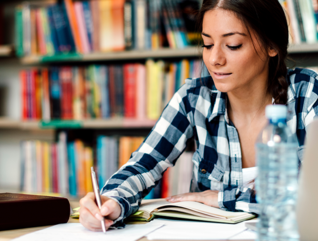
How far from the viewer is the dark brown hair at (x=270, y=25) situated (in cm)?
106

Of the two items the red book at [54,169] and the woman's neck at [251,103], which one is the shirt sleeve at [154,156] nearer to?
the woman's neck at [251,103]

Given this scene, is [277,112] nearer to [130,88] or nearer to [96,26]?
[130,88]

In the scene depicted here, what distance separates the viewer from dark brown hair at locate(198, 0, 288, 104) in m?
1.06

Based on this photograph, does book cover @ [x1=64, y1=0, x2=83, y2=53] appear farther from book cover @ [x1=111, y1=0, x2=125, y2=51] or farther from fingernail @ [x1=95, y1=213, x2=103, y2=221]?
fingernail @ [x1=95, y1=213, x2=103, y2=221]

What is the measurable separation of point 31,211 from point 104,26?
1.37 metres

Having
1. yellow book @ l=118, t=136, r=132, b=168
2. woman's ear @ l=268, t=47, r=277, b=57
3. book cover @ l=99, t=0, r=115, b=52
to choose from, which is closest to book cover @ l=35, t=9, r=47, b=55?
book cover @ l=99, t=0, r=115, b=52

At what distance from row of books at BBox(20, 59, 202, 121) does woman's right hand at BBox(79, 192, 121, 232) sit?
1135 millimetres

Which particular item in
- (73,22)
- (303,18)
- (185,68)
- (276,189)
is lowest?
(276,189)

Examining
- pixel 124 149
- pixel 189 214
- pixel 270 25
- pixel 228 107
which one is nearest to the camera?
pixel 189 214

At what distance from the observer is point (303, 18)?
1654 millimetres

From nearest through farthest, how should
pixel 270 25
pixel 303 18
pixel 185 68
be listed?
pixel 270 25 → pixel 303 18 → pixel 185 68

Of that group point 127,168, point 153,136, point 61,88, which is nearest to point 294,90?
point 153,136

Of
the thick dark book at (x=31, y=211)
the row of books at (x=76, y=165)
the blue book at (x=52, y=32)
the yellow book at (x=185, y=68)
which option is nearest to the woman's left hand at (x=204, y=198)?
the thick dark book at (x=31, y=211)

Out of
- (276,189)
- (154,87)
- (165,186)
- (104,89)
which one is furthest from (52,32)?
(276,189)
